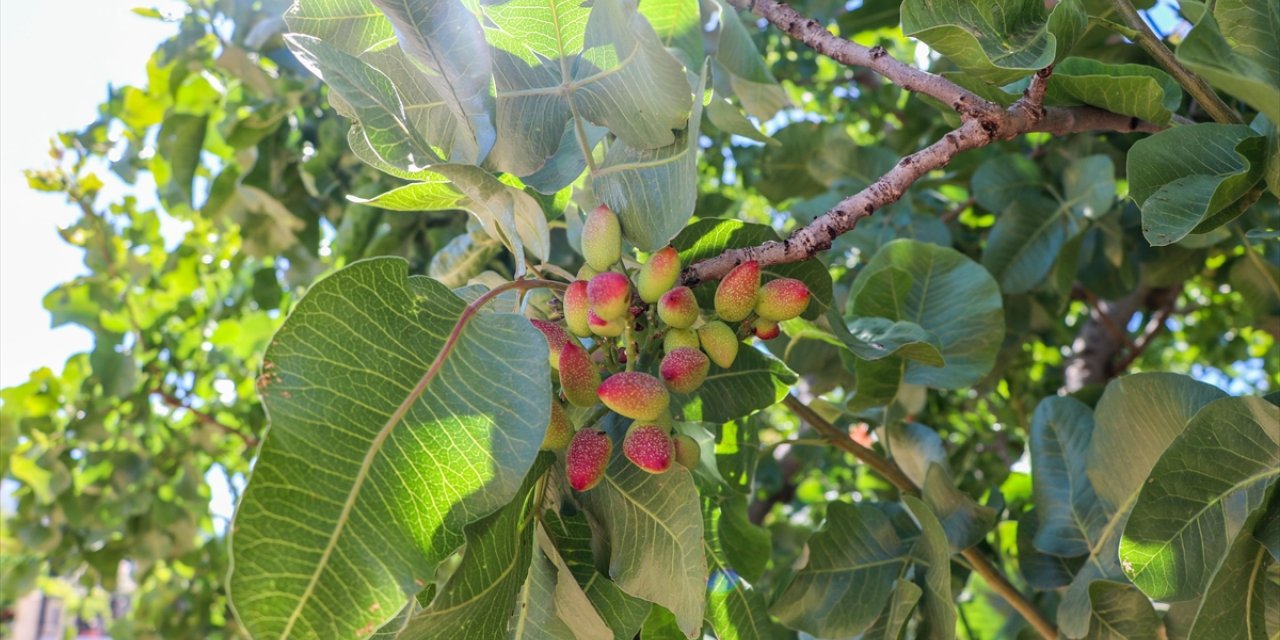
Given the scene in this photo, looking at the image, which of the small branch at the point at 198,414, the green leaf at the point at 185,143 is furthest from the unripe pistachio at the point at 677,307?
the small branch at the point at 198,414

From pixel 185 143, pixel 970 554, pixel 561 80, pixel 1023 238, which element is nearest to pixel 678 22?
pixel 561 80

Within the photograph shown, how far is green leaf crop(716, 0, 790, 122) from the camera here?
0.95 metres

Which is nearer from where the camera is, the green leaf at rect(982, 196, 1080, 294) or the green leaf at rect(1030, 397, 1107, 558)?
the green leaf at rect(1030, 397, 1107, 558)

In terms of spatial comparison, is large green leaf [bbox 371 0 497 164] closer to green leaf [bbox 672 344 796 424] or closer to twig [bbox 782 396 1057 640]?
green leaf [bbox 672 344 796 424]

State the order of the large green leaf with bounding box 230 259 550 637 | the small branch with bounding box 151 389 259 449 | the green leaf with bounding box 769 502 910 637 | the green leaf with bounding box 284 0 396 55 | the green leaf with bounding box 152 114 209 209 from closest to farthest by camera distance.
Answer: the large green leaf with bounding box 230 259 550 637 → the green leaf with bounding box 284 0 396 55 → the green leaf with bounding box 769 502 910 637 → the green leaf with bounding box 152 114 209 209 → the small branch with bounding box 151 389 259 449

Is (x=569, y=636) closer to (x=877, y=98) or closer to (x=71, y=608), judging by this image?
(x=877, y=98)

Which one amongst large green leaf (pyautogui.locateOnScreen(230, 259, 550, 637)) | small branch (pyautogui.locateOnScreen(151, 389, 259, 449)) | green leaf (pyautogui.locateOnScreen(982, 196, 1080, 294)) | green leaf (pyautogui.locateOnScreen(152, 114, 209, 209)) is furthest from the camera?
small branch (pyautogui.locateOnScreen(151, 389, 259, 449))

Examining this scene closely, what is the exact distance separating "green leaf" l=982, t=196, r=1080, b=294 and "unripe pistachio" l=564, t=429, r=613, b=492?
869mm

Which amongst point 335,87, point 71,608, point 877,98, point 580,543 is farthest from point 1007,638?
point 71,608

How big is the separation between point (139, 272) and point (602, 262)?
1805 mm

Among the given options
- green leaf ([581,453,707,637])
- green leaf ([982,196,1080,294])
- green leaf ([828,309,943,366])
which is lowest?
green leaf ([982,196,1080,294])

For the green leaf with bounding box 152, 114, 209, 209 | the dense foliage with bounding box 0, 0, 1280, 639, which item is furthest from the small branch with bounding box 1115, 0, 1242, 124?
the green leaf with bounding box 152, 114, 209, 209

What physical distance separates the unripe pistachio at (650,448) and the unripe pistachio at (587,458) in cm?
2

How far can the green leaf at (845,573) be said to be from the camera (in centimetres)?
86
